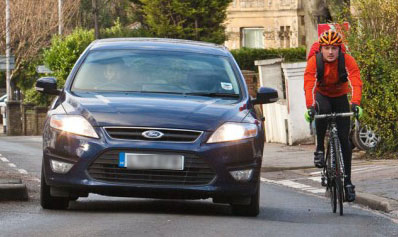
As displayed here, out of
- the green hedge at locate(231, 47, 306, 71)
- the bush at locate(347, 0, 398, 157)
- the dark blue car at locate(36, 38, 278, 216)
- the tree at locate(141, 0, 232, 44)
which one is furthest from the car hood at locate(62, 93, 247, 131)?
the green hedge at locate(231, 47, 306, 71)

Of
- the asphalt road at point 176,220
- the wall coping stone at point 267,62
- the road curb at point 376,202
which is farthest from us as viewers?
the wall coping stone at point 267,62

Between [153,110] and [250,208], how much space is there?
53.0 inches

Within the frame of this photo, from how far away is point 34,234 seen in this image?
8.91m

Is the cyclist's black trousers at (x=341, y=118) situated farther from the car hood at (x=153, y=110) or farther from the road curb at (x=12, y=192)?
the road curb at (x=12, y=192)

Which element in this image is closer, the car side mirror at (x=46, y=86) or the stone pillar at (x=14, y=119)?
the car side mirror at (x=46, y=86)

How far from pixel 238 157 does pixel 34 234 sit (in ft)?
7.24

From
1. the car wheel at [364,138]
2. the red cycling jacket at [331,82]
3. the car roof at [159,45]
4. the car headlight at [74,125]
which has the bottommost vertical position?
the car wheel at [364,138]

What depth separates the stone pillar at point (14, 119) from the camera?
6347 cm

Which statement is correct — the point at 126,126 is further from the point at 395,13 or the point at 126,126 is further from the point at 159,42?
the point at 395,13

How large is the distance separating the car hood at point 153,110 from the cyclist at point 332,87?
108 cm

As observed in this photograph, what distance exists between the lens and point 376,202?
1267 centimetres

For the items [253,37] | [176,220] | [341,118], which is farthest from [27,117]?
[176,220]

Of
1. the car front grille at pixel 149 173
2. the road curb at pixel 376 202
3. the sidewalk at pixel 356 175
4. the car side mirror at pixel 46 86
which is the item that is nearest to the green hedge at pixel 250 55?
the sidewalk at pixel 356 175

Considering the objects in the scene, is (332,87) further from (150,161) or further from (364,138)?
(364,138)
